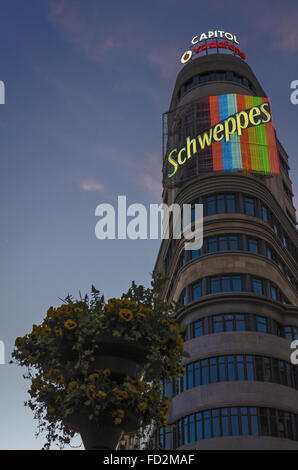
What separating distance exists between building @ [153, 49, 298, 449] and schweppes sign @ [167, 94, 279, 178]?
3.72 ft

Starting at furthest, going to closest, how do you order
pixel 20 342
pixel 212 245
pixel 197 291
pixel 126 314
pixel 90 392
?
1. pixel 212 245
2. pixel 197 291
3. pixel 20 342
4. pixel 126 314
5. pixel 90 392

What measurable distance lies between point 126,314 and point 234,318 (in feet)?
105

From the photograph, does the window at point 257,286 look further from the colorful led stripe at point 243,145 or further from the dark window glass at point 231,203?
the colorful led stripe at point 243,145

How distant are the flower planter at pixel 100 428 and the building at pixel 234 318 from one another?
90.2 ft

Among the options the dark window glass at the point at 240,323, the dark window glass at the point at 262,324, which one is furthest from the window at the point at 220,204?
the dark window glass at the point at 262,324

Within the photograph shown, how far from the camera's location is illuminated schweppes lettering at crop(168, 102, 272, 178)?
174 ft

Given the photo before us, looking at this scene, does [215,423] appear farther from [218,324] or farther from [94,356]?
[94,356]

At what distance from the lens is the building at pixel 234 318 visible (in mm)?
35969

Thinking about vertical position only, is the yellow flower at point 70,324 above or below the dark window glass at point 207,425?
below

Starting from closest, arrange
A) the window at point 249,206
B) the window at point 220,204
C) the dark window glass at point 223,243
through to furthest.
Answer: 1. the dark window glass at point 223,243
2. the window at point 220,204
3. the window at point 249,206

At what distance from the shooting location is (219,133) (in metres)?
53.9

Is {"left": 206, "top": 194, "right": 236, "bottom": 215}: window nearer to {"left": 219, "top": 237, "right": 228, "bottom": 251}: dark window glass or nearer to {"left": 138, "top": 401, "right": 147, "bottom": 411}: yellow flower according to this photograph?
{"left": 219, "top": 237, "right": 228, "bottom": 251}: dark window glass

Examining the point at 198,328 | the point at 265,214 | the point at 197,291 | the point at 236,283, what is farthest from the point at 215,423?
the point at 265,214

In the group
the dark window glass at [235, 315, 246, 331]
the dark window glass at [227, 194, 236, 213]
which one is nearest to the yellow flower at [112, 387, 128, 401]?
the dark window glass at [235, 315, 246, 331]
